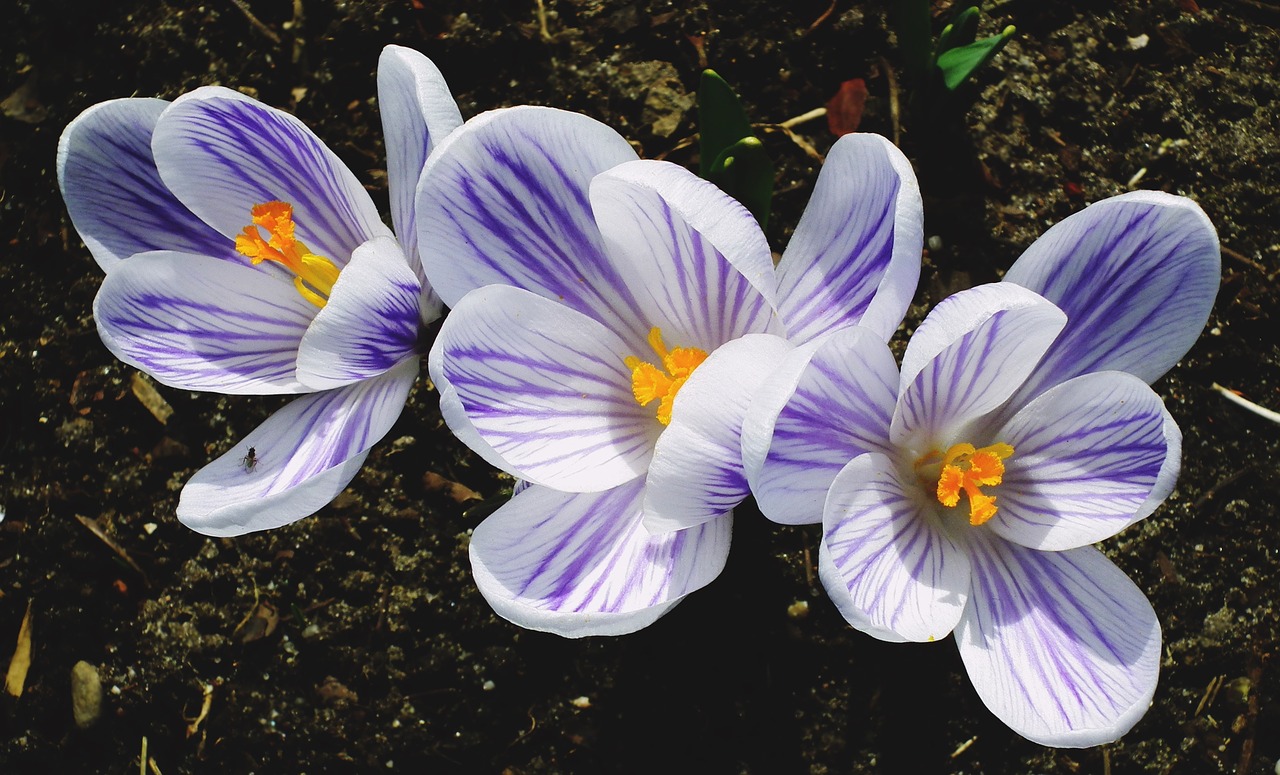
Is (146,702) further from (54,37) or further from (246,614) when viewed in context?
Result: (54,37)

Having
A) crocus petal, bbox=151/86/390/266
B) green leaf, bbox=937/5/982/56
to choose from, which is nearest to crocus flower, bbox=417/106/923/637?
crocus petal, bbox=151/86/390/266

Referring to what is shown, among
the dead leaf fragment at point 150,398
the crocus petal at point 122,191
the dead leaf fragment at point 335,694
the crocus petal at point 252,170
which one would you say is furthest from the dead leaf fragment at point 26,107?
the dead leaf fragment at point 335,694

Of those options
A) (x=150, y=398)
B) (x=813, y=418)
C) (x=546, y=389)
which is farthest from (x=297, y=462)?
(x=150, y=398)

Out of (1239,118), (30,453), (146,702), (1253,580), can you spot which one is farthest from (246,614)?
(1239,118)

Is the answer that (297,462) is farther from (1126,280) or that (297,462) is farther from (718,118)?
(1126,280)

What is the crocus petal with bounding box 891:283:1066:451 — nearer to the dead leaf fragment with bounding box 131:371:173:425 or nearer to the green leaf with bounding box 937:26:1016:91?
the green leaf with bounding box 937:26:1016:91

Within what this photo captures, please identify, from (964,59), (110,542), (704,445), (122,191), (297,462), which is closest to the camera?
(704,445)
